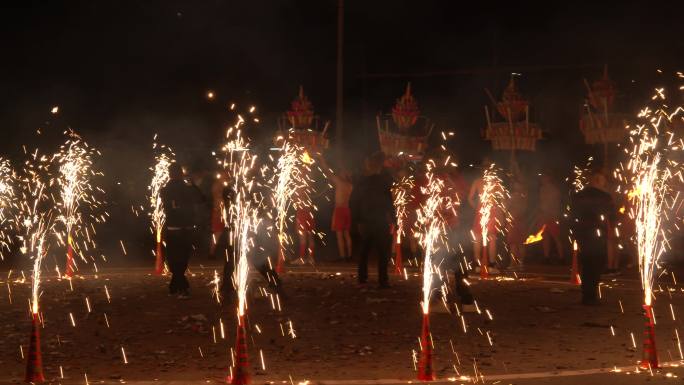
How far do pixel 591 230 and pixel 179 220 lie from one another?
539cm

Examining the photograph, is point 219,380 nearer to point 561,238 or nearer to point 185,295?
Answer: point 185,295

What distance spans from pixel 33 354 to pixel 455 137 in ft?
119

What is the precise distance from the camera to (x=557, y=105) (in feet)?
129

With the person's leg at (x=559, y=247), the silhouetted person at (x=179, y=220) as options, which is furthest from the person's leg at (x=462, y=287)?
the person's leg at (x=559, y=247)

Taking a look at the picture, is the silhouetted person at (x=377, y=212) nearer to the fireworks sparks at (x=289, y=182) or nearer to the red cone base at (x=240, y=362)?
the fireworks sparks at (x=289, y=182)

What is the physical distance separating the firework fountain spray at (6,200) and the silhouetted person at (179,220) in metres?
12.0

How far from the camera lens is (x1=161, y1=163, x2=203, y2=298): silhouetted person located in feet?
44.8

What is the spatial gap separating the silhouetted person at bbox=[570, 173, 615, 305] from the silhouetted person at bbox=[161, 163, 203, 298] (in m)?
4.99

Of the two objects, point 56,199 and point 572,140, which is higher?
point 572,140

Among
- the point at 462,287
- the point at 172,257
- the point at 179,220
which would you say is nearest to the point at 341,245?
the point at 179,220

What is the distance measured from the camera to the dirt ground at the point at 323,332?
28.4ft

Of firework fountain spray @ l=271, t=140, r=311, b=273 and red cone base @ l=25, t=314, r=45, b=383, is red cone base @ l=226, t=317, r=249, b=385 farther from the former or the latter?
firework fountain spray @ l=271, t=140, r=311, b=273

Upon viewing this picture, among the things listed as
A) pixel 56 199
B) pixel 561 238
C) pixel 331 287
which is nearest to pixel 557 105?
pixel 561 238

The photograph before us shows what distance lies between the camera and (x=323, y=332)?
418 inches
